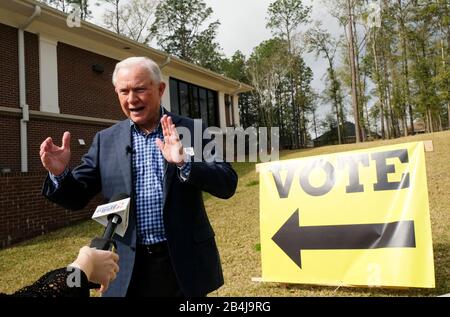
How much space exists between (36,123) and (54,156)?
10.1 meters

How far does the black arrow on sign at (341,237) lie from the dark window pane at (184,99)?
47.3ft

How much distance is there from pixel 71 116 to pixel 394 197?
10.4 m

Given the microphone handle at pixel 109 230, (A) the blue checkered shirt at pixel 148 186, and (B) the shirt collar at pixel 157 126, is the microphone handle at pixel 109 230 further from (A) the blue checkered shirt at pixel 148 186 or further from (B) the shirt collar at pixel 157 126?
(B) the shirt collar at pixel 157 126

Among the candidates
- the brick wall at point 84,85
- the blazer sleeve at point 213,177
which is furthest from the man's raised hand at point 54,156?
the brick wall at point 84,85

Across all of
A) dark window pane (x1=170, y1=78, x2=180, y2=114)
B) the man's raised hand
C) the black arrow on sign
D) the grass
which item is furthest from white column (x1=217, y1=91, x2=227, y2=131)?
the man's raised hand

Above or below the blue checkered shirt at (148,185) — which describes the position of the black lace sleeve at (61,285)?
below

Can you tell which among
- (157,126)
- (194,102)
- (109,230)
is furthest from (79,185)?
(194,102)

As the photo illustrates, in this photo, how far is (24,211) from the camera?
366 inches

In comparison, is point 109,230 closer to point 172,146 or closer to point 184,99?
point 172,146

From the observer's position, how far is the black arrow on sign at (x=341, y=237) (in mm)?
4309

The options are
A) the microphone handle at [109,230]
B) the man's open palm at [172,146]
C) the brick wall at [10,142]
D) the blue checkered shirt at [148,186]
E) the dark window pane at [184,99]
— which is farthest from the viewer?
the dark window pane at [184,99]

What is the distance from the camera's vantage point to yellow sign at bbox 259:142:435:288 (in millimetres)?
4258

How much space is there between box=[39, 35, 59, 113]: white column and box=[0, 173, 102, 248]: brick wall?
2684 mm

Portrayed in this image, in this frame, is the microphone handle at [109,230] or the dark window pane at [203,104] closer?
the microphone handle at [109,230]
